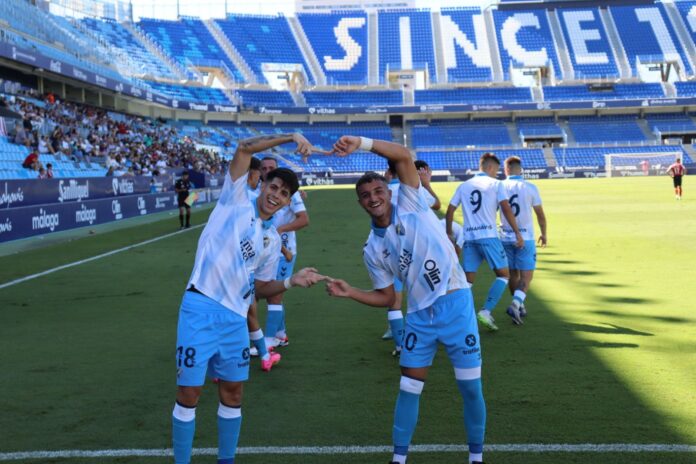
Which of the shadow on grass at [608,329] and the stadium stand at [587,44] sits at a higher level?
the stadium stand at [587,44]

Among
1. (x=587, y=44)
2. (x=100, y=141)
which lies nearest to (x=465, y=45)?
(x=587, y=44)

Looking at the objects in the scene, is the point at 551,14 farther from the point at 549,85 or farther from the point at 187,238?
the point at 187,238

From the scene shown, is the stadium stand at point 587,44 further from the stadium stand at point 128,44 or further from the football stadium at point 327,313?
the football stadium at point 327,313

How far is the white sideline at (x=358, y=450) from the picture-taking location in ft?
16.6

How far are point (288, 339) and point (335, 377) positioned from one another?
72.1 inches

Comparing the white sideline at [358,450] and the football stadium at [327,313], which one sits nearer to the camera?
the football stadium at [327,313]

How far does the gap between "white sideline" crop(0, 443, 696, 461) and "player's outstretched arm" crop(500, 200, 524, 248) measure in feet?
14.7

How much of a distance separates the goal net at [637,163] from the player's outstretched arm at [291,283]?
67.9 metres

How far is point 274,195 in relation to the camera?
4.88m

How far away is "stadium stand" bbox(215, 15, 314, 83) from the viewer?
8081 centimetres

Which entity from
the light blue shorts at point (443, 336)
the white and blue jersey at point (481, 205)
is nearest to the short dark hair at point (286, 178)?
the light blue shorts at point (443, 336)

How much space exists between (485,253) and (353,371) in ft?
9.21

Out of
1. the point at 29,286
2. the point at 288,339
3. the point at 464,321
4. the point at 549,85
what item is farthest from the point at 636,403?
the point at 549,85

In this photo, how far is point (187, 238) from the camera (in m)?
21.8
